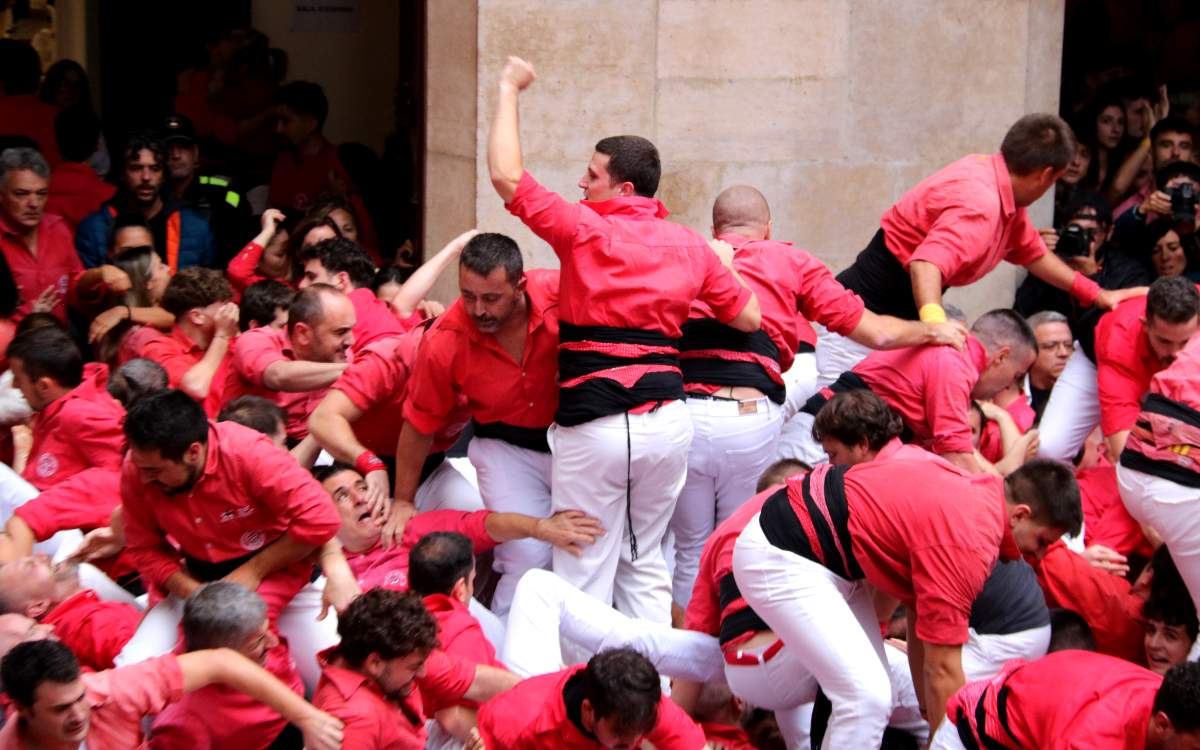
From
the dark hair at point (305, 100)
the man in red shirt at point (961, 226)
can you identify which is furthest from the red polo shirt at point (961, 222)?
the dark hair at point (305, 100)

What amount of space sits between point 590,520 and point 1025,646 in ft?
4.94

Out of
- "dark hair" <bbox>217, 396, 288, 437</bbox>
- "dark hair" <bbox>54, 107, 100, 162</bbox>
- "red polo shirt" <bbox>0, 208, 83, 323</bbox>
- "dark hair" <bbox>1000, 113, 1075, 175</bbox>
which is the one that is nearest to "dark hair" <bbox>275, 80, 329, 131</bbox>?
"dark hair" <bbox>54, 107, 100, 162</bbox>

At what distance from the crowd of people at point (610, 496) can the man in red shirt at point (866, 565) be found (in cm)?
1

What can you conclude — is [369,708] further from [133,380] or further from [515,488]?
[133,380]

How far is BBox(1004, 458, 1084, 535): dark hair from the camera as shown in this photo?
5430 millimetres

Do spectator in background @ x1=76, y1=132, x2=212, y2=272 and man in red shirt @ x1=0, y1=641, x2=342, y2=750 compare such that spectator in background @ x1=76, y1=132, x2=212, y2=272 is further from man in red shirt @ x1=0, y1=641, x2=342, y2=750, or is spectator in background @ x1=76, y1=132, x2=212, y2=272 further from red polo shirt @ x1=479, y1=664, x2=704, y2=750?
red polo shirt @ x1=479, y1=664, x2=704, y2=750

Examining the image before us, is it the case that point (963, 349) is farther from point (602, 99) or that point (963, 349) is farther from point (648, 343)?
point (602, 99)

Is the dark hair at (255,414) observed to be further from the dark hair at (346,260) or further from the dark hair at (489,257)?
the dark hair at (346,260)

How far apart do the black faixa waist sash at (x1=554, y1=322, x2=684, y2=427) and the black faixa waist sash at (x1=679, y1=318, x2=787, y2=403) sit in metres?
0.48

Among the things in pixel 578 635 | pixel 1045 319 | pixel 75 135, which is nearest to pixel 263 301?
pixel 578 635

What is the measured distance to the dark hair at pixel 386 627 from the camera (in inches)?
175

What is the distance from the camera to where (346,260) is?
6.99 m

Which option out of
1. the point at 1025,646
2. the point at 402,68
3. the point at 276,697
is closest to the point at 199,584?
the point at 276,697

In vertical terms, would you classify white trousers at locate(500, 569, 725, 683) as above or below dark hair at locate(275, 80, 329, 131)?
below
